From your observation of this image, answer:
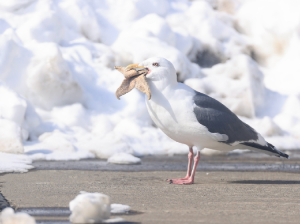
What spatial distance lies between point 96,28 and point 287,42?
22.5 ft

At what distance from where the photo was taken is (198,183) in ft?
15.1

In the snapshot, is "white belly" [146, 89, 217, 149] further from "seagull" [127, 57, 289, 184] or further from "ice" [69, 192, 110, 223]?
"ice" [69, 192, 110, 223]

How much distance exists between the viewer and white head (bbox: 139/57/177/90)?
4.60 m

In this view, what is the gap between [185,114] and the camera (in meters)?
4.49

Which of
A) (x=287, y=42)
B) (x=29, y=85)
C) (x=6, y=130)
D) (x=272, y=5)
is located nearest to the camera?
(x=6, y=130)

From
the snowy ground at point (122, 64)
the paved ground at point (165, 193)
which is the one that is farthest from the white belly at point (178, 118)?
the snowy ground at point (122, 64)

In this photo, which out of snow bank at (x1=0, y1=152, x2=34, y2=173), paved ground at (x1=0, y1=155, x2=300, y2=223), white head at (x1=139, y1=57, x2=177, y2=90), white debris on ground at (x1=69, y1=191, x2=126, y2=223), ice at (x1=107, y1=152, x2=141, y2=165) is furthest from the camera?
ice at (x1=107, y1=152, x2=141, y2=165)

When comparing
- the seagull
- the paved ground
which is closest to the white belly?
the seagull

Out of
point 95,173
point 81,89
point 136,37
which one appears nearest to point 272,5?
point 136,37

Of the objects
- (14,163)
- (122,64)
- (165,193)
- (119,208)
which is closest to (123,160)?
(14,163)

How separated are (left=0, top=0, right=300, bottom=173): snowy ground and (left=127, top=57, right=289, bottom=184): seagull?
1984 mm

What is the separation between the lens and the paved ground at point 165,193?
288cm

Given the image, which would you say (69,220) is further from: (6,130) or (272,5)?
(272,5)

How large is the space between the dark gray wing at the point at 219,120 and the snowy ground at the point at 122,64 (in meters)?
2.34
